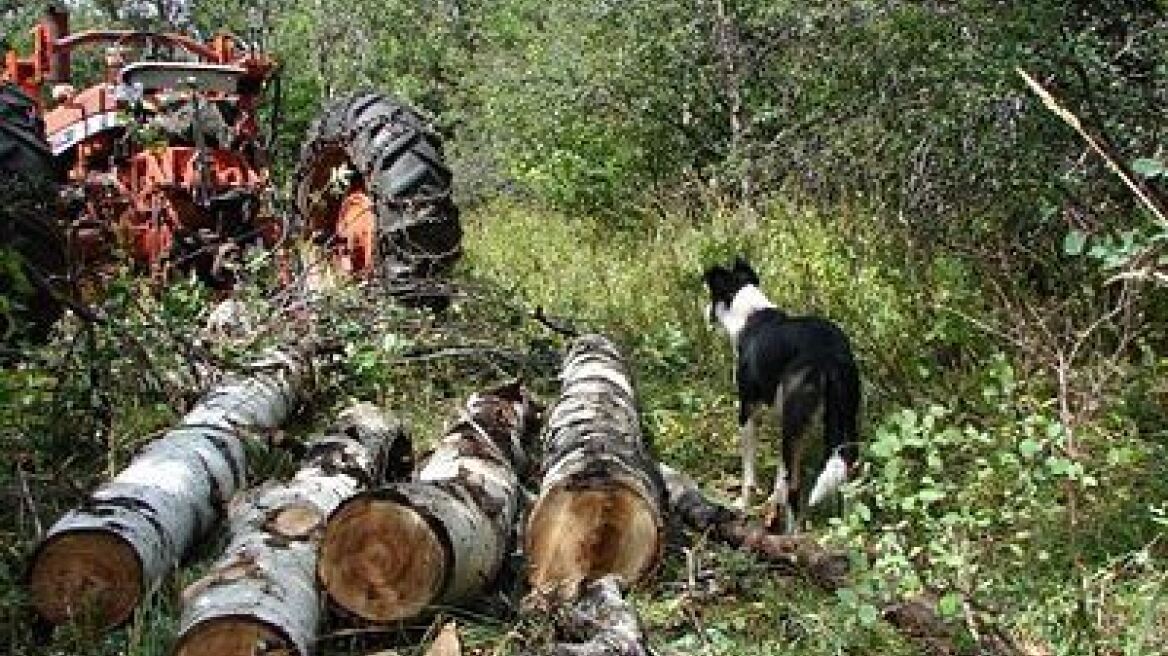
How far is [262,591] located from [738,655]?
1.25 m

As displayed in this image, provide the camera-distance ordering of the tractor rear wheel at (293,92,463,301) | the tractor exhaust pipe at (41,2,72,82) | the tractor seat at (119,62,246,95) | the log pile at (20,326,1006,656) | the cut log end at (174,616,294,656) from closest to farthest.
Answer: the cut log end at (174,616,294,656), the log pile at (20,326,1006,656), the tractor rear wheel at (293,92,463,301), the tractor seat at (119,62,246,95), the tractor exhaust pipe at (41,2,72,82)

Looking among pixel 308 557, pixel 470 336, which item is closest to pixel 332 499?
pixel 308 557

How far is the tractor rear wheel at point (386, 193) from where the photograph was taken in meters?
7.46

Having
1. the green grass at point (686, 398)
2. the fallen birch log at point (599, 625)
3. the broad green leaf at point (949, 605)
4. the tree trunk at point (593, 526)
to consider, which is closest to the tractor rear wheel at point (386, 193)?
the green grass at point (686, 398)

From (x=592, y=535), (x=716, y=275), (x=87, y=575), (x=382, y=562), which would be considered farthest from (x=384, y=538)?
(x=716, y=275)

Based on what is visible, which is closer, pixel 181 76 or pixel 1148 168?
pixel 1148 168

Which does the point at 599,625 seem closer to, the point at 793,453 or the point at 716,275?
the point at 793,453

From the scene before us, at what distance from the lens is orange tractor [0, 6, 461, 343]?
7320mm

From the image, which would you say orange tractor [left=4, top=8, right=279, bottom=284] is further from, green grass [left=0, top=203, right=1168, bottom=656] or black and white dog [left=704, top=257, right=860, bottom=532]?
black and white dog [left=704, top=257, right=860, bottom=532]

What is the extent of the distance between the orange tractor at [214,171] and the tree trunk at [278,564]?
7.50ft

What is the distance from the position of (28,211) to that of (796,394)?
294 centimetres

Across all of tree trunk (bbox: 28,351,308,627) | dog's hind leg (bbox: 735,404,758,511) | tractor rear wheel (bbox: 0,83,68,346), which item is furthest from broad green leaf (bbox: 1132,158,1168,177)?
tractor rear wheel (bbox: 0,83,68,346)

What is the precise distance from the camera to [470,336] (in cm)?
707

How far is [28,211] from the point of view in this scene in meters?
5.18
